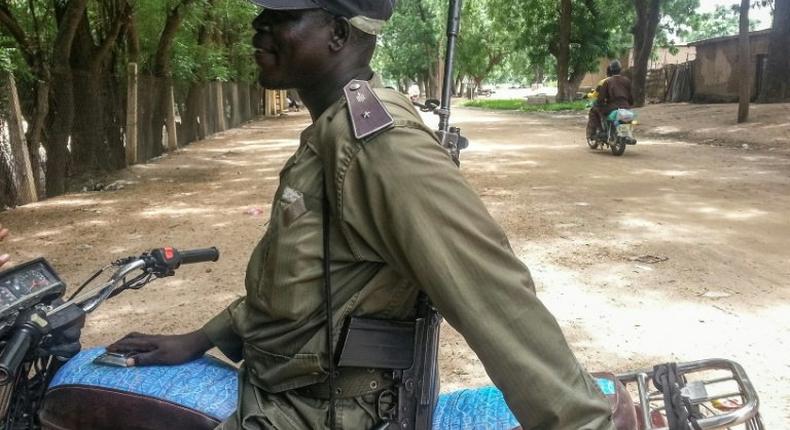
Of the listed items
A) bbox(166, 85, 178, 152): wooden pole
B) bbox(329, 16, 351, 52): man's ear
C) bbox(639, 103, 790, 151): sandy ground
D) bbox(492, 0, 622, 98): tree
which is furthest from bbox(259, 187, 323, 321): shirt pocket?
bbox(492, 0, 622, 98): tree

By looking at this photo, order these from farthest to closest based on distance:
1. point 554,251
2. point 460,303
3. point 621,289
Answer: point 554,251, point 621,289, point 460,303

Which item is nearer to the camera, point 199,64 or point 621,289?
point 621,289

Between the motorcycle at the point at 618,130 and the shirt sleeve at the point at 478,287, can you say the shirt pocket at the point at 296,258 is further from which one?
the motorcycle at the point at 618,130

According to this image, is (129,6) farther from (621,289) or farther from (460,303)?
(460,303)

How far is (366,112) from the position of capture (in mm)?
1228

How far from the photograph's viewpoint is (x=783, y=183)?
30.1 feet

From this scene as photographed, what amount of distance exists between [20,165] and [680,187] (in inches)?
330

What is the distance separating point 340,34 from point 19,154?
8.62 meters

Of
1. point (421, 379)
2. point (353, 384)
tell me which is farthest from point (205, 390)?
point (421, 379)

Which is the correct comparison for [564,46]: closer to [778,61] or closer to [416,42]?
[778,61]

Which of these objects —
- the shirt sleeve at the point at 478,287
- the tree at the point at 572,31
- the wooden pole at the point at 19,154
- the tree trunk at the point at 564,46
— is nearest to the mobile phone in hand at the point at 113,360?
the shirt sleeve at the point at 478,287

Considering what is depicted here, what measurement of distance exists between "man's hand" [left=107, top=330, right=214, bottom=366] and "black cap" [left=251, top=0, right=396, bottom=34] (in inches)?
32.9

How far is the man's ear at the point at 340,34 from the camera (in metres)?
1.41

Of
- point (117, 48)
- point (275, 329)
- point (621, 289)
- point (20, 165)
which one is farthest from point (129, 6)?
point (275, 329)
